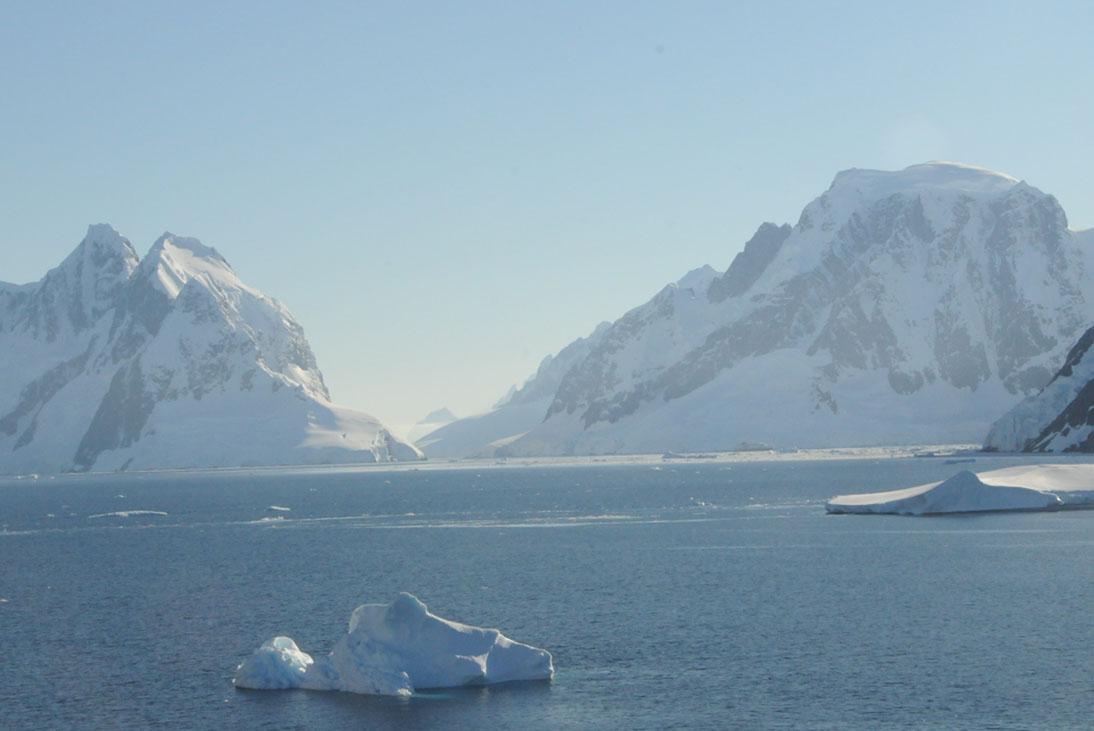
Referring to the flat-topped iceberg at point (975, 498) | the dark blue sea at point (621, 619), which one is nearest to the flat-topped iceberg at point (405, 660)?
the dark blue sea at point (621, 619)

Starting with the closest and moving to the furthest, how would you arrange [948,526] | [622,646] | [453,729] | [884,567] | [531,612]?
1. [453,729]
2. [622,646]
3. [531,612]
4. [884,567]
5. [948,526]

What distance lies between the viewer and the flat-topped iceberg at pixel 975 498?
15250 centimetres

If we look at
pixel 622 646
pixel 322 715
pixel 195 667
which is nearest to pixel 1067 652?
pixel 622 646

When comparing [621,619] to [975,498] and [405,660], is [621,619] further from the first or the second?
[975,498]

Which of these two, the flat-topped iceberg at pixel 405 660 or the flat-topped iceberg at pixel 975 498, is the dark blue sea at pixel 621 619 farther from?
the flat-topped iceberg at pixel 975 498

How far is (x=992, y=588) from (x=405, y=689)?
42.6 m

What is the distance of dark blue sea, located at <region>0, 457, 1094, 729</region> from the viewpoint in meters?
59.4

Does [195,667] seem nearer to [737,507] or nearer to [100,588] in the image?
[100,588]

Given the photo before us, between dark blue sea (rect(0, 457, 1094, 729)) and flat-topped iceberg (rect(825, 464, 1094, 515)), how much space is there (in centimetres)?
429

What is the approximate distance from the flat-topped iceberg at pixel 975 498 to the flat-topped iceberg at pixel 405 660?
315 feet

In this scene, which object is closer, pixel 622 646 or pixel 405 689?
pixel 405 689

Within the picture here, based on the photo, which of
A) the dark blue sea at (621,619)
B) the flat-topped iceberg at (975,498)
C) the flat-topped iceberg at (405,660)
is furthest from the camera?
the flat-topped iceberg at (975,498)

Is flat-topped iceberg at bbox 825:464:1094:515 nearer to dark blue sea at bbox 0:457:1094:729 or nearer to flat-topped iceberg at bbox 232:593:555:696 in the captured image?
dark blue sea at bbox 0:457:1094:729

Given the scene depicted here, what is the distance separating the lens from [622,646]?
7331 cm
